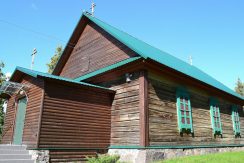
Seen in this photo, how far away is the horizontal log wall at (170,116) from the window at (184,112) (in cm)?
24

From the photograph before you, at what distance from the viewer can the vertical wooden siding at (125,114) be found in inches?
430

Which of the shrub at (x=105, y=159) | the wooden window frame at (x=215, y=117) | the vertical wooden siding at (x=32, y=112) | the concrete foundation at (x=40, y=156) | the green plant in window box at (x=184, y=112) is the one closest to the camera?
the concrete foundation at (x=40, y=156)

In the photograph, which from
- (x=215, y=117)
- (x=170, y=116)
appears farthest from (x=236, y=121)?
(x=170, y=116)

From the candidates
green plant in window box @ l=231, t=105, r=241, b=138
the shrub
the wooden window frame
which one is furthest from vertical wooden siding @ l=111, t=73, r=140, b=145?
green plant in window box @ l=231, t=105, r=241, b=138

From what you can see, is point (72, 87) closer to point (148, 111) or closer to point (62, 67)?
point (148, 111)

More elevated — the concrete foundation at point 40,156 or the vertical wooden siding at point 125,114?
the vertical wooden siding at point 125,114

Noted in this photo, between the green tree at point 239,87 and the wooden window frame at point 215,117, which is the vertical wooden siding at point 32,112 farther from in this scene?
the green tree at point 239,87

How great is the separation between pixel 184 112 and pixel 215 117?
4109 mm

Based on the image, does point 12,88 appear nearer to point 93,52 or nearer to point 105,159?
point 93,52

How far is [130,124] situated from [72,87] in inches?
121

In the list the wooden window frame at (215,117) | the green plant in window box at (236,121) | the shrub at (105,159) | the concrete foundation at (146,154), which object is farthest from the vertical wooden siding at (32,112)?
the green plant in window box at (236,121)

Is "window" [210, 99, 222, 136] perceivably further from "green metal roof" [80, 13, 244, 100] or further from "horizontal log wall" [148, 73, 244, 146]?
"green metal roof" [80, 13, 244, 100]

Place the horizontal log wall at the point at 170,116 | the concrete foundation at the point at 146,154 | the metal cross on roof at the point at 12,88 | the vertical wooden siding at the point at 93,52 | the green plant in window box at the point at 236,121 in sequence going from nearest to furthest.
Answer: the concrete foundation at the point at 146,154
the horizontal log wall at the point at 170,116
the metal cross on roof at the point at 12,88
the vertical wooden siding at the point at 93,52
the green plant in window box at the point at 236,121

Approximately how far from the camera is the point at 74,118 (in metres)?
10.8
